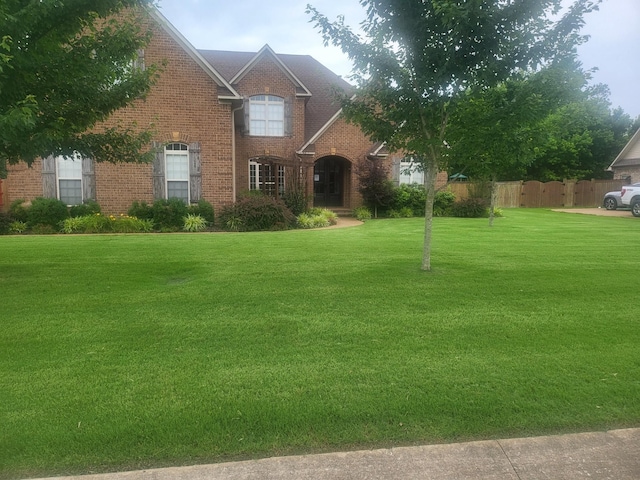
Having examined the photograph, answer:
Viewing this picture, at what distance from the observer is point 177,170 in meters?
16.5

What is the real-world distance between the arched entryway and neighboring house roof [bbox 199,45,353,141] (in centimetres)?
221

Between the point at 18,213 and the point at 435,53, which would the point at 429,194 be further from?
the point at 18,213

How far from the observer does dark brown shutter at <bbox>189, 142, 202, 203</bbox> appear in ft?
53.6

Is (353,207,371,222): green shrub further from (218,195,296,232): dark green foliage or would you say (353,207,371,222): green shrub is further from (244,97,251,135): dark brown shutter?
(244,97,251,135): dark brown shutter

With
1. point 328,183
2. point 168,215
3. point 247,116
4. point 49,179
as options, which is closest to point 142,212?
point 168,215

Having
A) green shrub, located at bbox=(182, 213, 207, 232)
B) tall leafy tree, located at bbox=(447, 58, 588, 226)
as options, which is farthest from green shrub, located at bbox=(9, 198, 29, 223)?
tall leafy tree, located at bbox=(447, 58, 588, 226)

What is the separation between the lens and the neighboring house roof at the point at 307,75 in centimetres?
2242

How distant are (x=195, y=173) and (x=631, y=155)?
32.3 m

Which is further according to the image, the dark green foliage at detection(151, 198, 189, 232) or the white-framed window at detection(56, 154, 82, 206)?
the white-framed window at detection(56, 154, 82, 206)

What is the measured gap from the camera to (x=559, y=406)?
3.40 meters

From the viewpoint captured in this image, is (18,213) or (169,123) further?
(169,123)

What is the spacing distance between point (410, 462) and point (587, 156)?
155 ft

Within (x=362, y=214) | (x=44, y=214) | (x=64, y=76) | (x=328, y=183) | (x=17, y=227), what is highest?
(x=64, y=76)

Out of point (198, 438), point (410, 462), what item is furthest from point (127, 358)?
point (410, 462)
